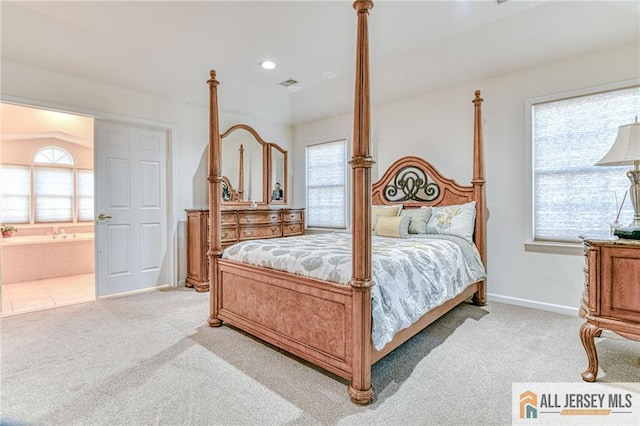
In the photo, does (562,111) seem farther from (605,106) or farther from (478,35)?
(478,35)

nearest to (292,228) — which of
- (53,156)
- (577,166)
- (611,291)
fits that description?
(577,166)

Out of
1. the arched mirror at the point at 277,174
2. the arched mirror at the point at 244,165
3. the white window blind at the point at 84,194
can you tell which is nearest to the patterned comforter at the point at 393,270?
the arched mirror at the point at 244,165

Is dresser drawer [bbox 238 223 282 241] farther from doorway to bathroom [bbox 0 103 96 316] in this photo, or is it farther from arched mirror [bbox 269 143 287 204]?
doorway to bathroom [bbox 0 103 96 316]

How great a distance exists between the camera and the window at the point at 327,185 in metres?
5.13

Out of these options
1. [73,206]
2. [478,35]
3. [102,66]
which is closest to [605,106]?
[478,35]

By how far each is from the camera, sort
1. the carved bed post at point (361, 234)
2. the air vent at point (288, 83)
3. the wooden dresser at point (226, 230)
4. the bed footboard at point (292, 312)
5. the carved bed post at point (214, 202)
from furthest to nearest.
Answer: the air vent at point (288, 83) < the wooden dresser at point (226, 230) < the carved bed post at point (214, 202) < the bed footboard at point (292, 312) < the carved bed post at point (361, 234)

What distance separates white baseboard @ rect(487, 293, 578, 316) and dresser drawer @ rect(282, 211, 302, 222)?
292 centimetres

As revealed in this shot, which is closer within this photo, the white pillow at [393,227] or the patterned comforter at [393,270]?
the patterned comforter at [393,270]

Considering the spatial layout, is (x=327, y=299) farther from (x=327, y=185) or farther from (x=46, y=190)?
(x=46, y=190)

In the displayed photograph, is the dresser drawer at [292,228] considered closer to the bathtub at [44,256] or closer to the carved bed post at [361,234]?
the bathtub at [44,256]

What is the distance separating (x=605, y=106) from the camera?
3.01m

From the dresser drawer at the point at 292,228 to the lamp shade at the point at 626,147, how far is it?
12.6 ft

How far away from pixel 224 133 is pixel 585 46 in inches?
167

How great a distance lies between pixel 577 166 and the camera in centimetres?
314
